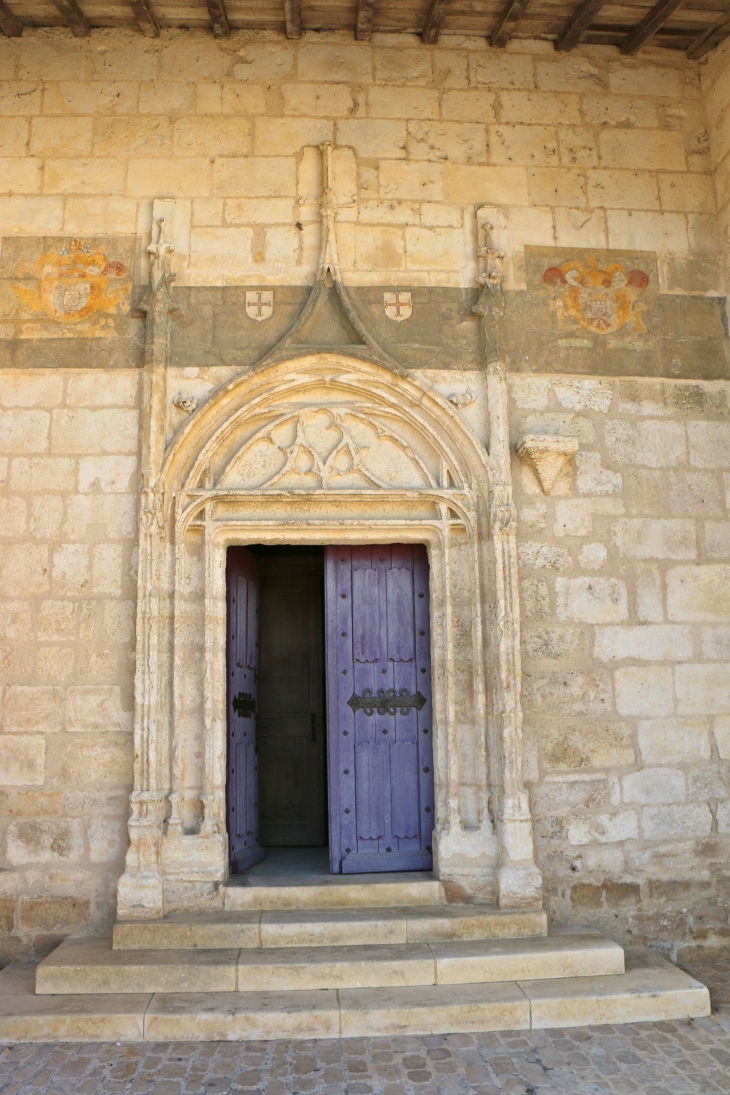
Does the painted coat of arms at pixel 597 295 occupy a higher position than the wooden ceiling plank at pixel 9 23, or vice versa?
the wooden ceiling plank at pixel 9 23

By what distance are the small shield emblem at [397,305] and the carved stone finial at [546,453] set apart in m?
1.01

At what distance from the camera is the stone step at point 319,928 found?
13.4ft

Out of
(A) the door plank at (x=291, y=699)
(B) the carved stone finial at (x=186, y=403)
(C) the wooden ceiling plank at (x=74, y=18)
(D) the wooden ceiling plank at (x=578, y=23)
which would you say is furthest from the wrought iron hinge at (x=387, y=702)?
(C) the wooden ceiling plank at (x=74, y=18)

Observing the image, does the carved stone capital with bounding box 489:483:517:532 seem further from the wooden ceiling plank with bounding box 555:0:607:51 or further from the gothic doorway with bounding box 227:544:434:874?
the wooden ceiling plank with bounding box 555:0:607:51

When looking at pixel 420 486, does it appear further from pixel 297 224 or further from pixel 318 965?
pixel 318 965

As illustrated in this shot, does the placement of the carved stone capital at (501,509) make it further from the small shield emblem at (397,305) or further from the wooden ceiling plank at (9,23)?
the wooden ceiling plank at (9,23)

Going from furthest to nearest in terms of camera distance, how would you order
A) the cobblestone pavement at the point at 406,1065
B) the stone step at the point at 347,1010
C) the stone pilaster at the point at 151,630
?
the stone pilaster at the point at 151,630
the stone step at the point at 347,1010
the cobblestone pavement at the point at 406,1065

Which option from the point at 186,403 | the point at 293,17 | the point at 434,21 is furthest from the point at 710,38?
the point at 186,403

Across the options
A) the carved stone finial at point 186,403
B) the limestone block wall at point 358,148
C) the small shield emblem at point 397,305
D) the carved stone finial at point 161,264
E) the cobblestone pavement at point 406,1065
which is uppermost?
the limestone block wall at point 358,148

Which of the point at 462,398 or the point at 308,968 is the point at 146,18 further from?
the point at 308,968

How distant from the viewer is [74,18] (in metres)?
5.07

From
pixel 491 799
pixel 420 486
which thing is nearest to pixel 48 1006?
pixel 491 799

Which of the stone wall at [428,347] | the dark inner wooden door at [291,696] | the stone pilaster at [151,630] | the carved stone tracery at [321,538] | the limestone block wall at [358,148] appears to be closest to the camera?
the stone pilaster at [151,630]

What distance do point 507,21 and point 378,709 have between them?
415 cm
